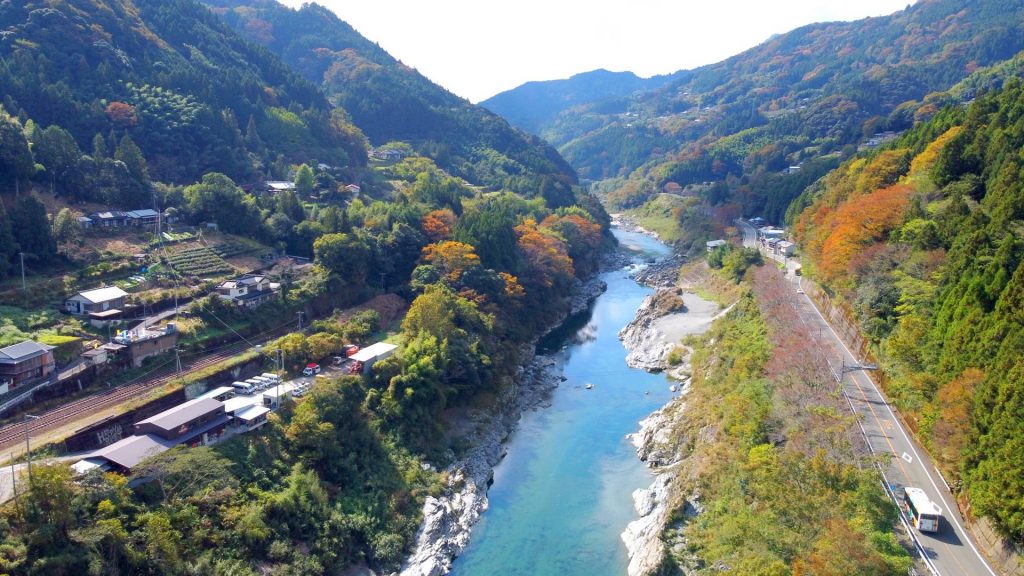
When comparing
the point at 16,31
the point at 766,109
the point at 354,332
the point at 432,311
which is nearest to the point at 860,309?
the point at 432,311

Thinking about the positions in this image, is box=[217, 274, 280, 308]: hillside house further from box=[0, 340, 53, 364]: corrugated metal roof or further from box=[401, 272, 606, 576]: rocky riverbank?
box=[401, 272, 606, 576]: rocky riverbank

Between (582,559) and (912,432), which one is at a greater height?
(912,432)

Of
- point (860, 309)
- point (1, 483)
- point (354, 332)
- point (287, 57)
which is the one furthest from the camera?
point (287, 57)

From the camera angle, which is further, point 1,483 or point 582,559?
point 582,559

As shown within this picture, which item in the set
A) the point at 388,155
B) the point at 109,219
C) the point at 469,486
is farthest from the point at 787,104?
the point at 109,219

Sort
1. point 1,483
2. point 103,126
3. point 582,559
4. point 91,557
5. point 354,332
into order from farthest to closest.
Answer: point 103,126, point 354,332, point 582,559, point 1,483, point 91,557

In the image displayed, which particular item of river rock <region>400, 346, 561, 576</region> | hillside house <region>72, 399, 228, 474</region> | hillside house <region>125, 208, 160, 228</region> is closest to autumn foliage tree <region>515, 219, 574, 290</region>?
river rock <region>400, 346, 561, 576</region>

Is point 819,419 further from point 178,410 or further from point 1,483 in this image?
point 1,483

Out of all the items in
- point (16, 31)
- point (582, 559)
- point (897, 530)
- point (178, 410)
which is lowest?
point (582, 559)
